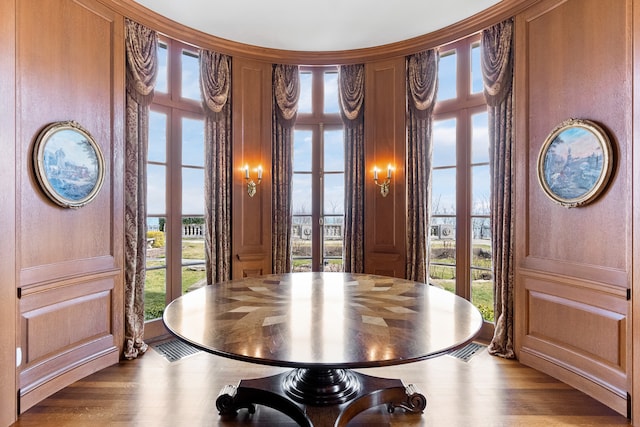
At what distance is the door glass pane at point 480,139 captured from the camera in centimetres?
369

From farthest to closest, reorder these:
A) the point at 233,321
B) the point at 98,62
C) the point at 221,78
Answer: the point at 221,78
the point at 98,62
the point at 233,321

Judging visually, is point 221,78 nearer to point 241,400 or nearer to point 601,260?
point 241,400

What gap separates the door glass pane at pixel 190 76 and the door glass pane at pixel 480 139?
3120 millimetres

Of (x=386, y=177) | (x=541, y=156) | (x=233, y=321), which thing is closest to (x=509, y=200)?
(x=541, y=156)

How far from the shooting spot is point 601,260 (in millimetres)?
2549

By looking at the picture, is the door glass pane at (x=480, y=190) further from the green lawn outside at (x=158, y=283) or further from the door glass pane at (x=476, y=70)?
the green lawn outside at (x=158, y=283)

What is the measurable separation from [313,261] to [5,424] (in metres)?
3.02

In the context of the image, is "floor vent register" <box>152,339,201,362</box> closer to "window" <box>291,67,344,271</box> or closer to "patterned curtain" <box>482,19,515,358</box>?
"window" <box>291,67,344,271</box>

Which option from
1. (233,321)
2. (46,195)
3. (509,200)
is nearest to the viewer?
(233,321)

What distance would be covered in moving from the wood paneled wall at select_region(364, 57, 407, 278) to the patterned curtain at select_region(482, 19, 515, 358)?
3.11 ft

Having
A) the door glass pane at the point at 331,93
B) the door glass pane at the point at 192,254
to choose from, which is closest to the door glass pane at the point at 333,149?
the door glass pane at the point at 331,93

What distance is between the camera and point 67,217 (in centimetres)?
274

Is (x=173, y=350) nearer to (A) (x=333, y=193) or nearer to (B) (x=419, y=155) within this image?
(A) (x=333, y=193)

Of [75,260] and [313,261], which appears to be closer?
[75,260]
